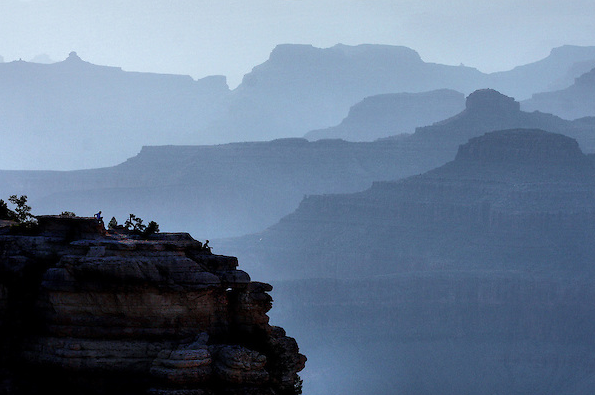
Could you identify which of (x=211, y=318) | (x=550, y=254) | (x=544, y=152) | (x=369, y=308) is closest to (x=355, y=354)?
(x=369, y=308)

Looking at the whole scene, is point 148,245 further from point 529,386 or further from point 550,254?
point 550,254

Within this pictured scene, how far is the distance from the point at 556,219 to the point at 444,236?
1484 cm

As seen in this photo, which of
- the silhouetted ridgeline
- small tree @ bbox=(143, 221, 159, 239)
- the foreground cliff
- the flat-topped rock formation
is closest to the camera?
the foreground cliff

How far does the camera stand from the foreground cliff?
26.9 m

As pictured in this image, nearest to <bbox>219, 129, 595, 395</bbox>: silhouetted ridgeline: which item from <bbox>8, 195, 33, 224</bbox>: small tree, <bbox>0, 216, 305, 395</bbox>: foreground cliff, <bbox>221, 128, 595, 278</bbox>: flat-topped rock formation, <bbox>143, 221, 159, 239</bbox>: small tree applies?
<bbox>221, 128, 595, 278</bbox>: flat-topped rock formation

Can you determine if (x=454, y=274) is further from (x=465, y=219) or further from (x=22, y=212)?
(x=22, y=212)

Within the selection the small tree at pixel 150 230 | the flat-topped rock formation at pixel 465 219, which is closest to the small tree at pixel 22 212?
the small tree at pixel 150 230

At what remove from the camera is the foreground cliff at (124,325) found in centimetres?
2688

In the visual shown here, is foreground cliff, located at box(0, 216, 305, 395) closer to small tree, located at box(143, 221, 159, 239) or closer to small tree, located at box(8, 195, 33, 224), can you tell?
small tree, located at box(143, 221, 159, 239)

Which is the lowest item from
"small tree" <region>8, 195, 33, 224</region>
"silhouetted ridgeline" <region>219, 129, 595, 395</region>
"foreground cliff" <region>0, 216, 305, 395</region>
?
"foreground cliff" <region>0, 216, 305, 395</region>

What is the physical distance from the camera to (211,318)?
28.2m

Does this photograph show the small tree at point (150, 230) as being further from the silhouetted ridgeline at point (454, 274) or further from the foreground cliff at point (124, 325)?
the silhouetted ridgeline at point (454, 274)

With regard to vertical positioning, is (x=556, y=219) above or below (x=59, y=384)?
above

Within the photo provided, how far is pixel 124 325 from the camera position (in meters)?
27.4
